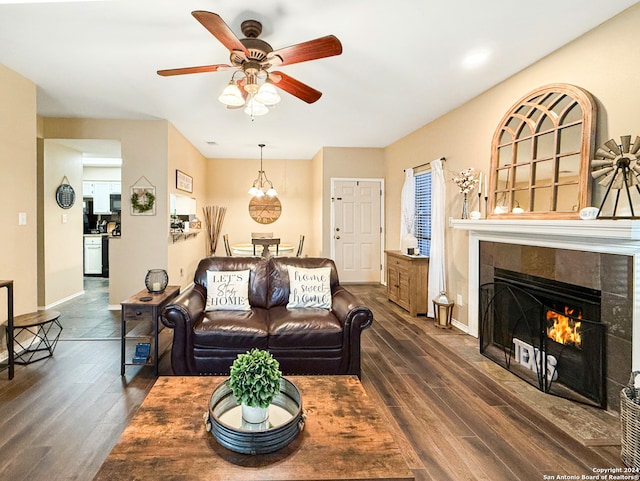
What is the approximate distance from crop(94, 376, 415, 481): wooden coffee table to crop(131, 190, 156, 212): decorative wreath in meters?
3.54

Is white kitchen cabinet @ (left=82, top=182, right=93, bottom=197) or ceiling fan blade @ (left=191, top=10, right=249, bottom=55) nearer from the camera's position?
ceiling fan blade @ (left=191, top=10, right=249, bottom=55)

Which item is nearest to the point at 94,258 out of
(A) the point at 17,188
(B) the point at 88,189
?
(B) the point at 88,189

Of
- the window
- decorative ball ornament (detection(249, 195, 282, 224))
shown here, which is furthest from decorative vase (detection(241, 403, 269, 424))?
decorative ball ornament (detection(249, 195, 282, 224))

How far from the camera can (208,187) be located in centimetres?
777

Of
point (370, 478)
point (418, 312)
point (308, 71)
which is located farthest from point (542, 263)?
point (308, 71)

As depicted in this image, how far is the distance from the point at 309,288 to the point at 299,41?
205 centimetres

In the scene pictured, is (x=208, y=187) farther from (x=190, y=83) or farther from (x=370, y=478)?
(x=370, y=478)

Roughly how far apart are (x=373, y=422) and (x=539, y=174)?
252cm

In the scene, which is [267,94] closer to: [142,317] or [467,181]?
[142,317]

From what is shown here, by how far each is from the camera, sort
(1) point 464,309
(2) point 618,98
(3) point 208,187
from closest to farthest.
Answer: (2) point 618,98
(1) point 464,309
(3) point 208,187

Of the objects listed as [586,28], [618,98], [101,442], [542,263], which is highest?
[586,28]

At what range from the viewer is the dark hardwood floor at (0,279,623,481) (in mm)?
1758

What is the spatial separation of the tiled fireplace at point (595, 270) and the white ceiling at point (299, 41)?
1.41m

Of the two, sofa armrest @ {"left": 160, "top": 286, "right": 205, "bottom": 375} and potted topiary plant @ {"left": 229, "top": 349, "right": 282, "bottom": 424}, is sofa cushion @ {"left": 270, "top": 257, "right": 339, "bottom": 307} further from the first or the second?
potted topiary plant @ {"left": 229, "top": 349, "right": 282, "bottom": 424}
